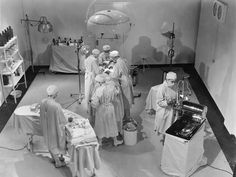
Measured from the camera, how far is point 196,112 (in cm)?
487

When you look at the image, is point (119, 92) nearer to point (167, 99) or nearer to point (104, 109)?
point (104, 109)

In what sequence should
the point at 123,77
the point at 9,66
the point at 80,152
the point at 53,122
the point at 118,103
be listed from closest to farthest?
1. the point at 80,152
2. the point at 53,122
3. the point at 118,103
4. the point at 123,77
5. the point at 9,66

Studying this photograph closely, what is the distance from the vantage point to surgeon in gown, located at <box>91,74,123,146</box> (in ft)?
16.9

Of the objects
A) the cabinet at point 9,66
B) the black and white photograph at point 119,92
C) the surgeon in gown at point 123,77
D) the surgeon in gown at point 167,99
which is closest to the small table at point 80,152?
the black and white photograph at point 119,92

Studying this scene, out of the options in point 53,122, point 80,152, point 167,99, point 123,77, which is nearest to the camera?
point 80,152

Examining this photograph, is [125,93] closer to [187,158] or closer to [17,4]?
[187,158]

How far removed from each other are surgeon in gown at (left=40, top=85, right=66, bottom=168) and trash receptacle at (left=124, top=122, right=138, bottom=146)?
3.90 ft

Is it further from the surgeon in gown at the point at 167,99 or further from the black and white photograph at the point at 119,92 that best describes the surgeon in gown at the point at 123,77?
the surgeon in gown at the point at 167,99

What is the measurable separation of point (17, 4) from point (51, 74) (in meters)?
1.98

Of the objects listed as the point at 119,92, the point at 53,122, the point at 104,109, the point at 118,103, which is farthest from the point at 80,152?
the point at 119,92

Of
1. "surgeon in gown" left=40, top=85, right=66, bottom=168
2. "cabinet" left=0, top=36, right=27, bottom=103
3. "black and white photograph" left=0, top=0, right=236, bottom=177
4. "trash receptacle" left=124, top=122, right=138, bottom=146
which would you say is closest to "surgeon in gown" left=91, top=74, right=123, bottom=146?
"black and white photograph" left=0, top=0, right=236, bottom=177

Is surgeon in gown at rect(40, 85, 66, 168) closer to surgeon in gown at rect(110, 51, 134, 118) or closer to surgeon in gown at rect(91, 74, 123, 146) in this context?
surgeon in gown at rect(91, 74, 123, 146)

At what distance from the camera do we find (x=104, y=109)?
5.25 m

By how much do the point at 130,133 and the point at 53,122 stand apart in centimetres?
145
